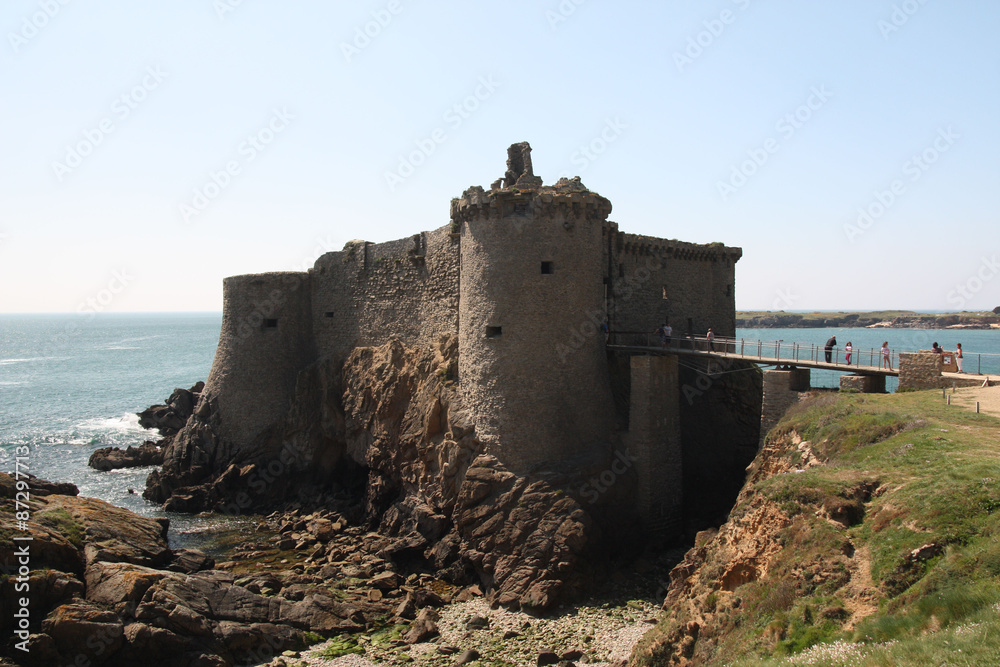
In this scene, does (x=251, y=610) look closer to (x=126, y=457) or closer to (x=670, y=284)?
(x=670, y=284)

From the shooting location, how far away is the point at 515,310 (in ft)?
78.3

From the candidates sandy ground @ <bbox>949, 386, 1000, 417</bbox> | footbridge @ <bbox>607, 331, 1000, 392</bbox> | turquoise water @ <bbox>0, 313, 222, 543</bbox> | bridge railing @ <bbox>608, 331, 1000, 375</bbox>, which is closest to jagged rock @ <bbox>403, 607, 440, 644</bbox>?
bridge railing @ <bbox>608, 331, 1000, 375</bbox>

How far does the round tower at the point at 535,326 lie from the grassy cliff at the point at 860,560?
808 cm

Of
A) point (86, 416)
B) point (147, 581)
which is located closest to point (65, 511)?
point (147, 581)

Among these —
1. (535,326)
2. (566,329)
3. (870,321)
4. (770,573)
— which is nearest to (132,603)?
(535,326)

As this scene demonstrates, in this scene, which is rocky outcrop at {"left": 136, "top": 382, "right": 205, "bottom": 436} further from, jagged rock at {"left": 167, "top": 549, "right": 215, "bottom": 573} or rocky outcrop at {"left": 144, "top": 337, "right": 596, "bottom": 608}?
jagged rock at {"left": 167, "top": 549, "right": 215, "bottom": 573}

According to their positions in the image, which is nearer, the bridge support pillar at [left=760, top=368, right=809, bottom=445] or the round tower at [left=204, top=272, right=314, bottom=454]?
the bridge support pillar at [left=760, top=368, right=809, bottom=445]

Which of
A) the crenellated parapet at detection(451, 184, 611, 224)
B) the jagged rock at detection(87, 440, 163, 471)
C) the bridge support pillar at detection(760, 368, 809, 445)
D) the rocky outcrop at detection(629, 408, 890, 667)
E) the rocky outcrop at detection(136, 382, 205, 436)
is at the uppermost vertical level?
the crenellated parapet at detection(451, 184, 611, 224)

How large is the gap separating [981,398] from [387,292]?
23.3 meters

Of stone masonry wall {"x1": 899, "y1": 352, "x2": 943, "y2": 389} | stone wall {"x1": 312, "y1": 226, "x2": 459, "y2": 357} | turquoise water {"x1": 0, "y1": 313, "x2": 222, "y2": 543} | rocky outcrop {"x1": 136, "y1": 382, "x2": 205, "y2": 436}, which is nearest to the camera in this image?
stone masonry wall {"x1": 899, "y1": 352, "x2": 943, "y2": 389}

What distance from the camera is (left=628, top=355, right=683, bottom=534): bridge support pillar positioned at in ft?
77.1

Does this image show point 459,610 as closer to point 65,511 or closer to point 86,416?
point 65,511

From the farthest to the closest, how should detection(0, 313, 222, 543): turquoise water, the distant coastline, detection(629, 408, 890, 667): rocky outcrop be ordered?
the distant coastline → detection(0, 313, 222, 543): turquoise water → detection(629, 408, 890, 667): rocky outcrop

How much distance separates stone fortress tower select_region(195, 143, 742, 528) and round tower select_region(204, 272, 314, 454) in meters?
0.07
